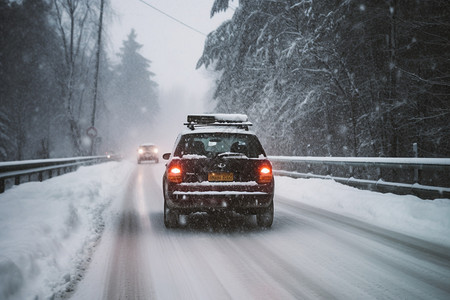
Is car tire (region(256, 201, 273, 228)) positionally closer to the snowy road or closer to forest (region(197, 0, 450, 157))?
the snowy road

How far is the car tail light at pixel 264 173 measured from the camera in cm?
634

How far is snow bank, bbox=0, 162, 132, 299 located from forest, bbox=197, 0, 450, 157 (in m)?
10.1

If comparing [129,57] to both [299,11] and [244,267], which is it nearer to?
[299,11]

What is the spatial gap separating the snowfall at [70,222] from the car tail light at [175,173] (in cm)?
146

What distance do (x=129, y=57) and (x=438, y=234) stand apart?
7259 cm

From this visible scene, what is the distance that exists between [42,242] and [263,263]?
8.77 feet

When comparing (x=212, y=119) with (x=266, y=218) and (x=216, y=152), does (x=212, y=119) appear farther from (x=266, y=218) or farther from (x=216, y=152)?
(x=266, y=218)

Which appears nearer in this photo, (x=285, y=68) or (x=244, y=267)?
(x=244, y=267)

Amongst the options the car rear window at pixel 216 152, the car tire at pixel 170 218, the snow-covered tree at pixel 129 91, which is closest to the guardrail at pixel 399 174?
the car rear window at pixel 216 152

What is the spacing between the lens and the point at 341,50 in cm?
1512

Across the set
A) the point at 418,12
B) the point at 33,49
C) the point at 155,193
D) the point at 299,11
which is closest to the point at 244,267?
the point at 155,193

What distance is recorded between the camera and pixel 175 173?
20.5ft

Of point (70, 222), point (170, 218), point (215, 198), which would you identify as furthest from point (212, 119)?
point (70, 222)

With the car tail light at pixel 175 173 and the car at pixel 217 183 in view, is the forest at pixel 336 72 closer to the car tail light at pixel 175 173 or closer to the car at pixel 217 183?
the car at pixel 217 183
